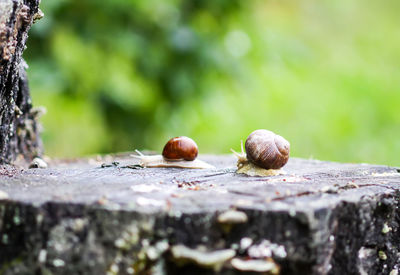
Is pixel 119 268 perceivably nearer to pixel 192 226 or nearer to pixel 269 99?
pixel 192 226

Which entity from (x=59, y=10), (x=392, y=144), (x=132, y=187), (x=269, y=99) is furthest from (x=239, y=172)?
(x=269, y=99)

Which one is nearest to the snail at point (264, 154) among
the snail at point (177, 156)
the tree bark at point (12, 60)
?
the snail at point (177, 156)

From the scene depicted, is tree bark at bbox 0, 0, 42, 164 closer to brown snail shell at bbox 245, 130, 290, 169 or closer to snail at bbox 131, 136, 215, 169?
snail at bbox 131, 136, 215, 169

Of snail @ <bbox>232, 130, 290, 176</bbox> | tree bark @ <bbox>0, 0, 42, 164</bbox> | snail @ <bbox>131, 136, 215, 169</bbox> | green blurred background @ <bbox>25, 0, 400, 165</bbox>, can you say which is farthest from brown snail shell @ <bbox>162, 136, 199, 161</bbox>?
green blurred background @ <bbox>25, 0, 400, 165</bbox>

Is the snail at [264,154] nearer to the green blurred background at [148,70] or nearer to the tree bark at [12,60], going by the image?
the tree bark at [12,60]

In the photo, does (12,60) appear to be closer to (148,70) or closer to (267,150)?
(267,150)

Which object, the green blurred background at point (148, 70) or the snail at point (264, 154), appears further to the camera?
the green blurred background at point (148, 70)

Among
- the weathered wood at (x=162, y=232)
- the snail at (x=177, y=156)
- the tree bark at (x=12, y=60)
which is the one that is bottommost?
the weathered wood at (x=162, y=232)
